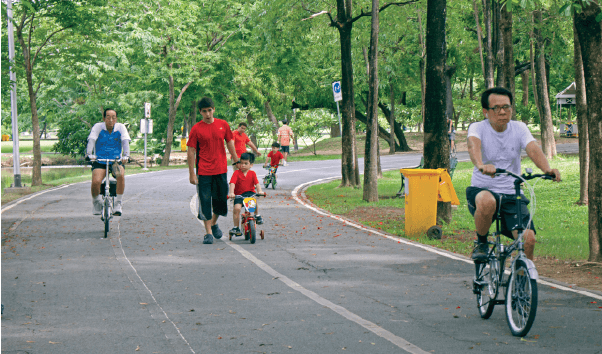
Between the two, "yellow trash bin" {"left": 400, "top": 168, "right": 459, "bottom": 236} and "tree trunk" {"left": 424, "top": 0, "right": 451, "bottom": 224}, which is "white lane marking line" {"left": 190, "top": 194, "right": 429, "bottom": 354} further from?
"tree trunk" {"left": 424, "top": 0, "right": 451, "bottom": 224}

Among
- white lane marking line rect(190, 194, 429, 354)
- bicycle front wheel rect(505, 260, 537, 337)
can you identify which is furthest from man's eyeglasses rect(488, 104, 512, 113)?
white lane marking line rect(190, 194, 429, 354)

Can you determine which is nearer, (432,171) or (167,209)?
(432,171)

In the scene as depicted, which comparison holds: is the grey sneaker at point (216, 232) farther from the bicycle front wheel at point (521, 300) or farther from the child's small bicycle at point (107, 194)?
the bicycle front wheel at point (521, 300)

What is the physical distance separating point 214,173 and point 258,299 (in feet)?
13.8

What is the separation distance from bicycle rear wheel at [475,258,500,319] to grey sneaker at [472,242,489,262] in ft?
0.23

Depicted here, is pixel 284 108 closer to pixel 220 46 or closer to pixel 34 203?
pixel 220 46

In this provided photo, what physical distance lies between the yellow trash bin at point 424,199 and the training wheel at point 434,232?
0.56 ft

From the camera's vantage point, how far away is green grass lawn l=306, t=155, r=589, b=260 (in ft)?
36.3

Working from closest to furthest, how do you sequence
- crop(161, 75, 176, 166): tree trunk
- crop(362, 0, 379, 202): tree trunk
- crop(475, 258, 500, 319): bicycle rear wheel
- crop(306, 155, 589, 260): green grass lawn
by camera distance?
1. crop(475, 258, 500, 319): bicycle rear wheel
2. crop(306, 155, 589, 260): green grass lawn
3. crop(362, 0, 379, 202): tree trunk
4. crop(161, 75, 176, 166): tree trunk

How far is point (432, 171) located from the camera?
11742 millimetres

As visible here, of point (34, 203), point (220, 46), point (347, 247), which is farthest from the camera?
point (220, 46)

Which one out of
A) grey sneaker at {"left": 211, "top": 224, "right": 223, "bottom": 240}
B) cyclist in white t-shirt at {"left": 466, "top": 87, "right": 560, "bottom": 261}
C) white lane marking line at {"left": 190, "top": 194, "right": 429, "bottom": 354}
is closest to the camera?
white lane marking line at {"left": 190, "top": 194, "right": 429, "bottom": 354}

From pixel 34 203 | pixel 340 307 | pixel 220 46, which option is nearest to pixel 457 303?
pixel 340 307

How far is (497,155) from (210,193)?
588cm
